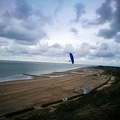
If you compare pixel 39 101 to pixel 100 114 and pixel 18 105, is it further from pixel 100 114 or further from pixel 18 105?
pixel 100 114

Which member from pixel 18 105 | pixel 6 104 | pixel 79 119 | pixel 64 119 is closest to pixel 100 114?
pixel 79 119

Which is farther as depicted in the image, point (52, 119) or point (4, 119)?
point (4, 119)

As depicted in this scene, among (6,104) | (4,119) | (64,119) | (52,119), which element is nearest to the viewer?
(64,119)

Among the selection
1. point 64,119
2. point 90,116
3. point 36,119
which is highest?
point 90,116

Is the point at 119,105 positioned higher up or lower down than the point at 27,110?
higher up

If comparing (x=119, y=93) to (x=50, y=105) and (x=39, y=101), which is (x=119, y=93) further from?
(x=39, y=101)

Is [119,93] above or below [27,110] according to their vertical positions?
above

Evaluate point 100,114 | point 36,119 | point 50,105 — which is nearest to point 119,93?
point 100,114

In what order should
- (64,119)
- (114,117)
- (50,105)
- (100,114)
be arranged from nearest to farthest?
(114,117) → (100,114) → (64,119) → (50,105)

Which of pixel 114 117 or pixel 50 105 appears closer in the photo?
pixel 114 117
